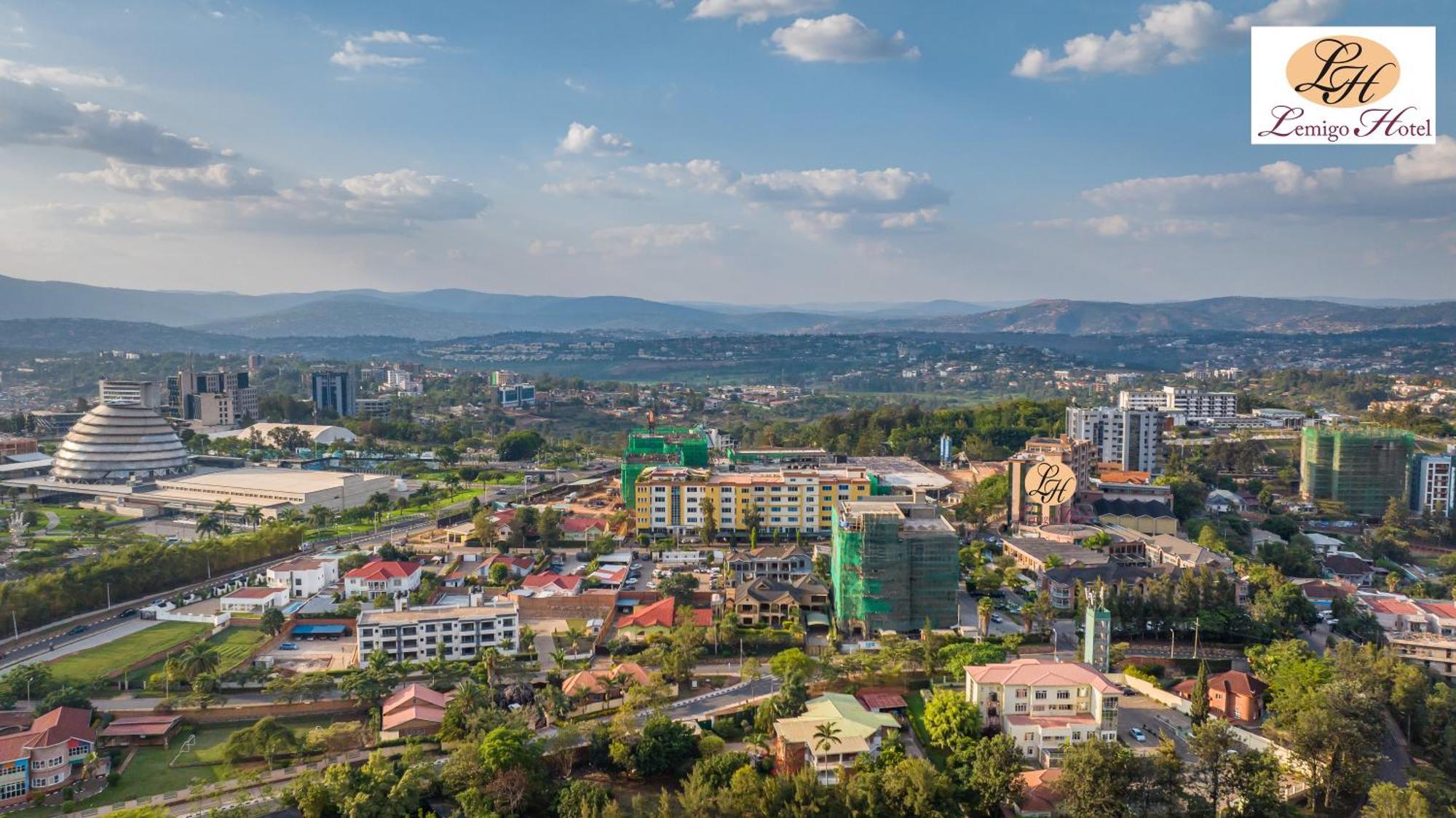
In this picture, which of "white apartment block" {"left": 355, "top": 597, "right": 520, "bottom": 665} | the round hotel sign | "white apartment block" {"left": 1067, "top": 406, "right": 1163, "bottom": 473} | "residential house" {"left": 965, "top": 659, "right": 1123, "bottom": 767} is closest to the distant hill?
"white apartment block" {"left": 1067, "top": 406, "right": 1163, "bottom": 473}

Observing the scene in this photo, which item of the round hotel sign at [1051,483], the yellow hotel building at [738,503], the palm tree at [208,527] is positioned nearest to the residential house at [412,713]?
the yellow hotel building at [738,503]

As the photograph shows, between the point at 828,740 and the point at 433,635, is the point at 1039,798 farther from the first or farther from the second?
the point at 433,635

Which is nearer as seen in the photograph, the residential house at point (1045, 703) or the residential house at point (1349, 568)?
the residential house at point (1045, 703)

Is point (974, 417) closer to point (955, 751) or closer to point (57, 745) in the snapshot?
point (955, 751)

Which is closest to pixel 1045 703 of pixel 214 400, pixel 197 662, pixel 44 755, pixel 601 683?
pixel 601 683

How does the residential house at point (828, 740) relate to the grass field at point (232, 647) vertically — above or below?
above

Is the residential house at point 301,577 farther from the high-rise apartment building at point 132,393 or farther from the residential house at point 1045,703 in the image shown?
the high-rise apartment building at point 132,393

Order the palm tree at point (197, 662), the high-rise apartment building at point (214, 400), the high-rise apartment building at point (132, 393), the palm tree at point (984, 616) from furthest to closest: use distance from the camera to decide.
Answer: the high-rise apartment building at point (214, 400)
the high-rise apartment building at point (132, 393)
the palm tree at point (984, 616)
the palm tree at point (197, 662)
